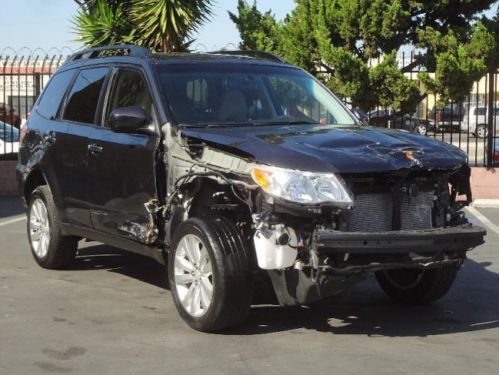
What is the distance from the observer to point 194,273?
5.91 metres

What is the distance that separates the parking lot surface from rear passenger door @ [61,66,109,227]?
69cm

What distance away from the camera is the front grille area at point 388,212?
5543mm

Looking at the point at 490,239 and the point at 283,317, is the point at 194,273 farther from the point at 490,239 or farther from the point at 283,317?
the point at 490,239

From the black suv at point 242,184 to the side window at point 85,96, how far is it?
0.02 m

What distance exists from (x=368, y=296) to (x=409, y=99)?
26.8 feet

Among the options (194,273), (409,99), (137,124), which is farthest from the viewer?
(409,99)

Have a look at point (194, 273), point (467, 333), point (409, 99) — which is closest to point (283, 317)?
point (194, 273)

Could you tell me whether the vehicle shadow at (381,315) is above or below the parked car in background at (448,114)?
below

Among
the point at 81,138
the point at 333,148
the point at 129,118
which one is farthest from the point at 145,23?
the point at 333,148

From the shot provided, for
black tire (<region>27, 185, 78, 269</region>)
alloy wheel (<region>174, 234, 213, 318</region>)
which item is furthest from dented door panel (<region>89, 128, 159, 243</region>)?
black tire (<region>27, 185, 78, 269</region>)

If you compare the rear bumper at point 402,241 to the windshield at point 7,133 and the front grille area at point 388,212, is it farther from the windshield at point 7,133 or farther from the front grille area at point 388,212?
the windshield at point 7,133

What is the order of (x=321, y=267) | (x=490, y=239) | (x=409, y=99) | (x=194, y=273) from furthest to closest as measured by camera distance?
(x=409, y=99) → (x=490, y=239) → (x=194, y=273) → (x=321, y=267)

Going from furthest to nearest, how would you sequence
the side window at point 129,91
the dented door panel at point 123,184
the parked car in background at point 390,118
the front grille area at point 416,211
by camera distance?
the parked car in background at point 390,118
the side window at point 129,91
the dented door panel at point 123,184
the front grille area at point 416,211

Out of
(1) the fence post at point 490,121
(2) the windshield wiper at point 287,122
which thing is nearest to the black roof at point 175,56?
(2) the windshield wiper at point 287,122
